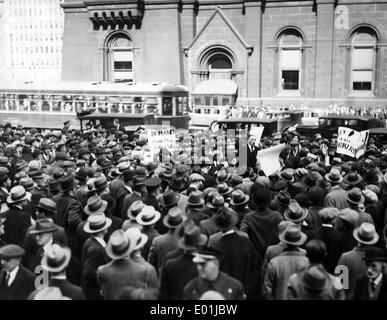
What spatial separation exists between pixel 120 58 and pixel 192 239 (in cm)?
3138

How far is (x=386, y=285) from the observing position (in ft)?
16.2

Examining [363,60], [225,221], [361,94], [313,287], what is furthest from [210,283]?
[363,60]

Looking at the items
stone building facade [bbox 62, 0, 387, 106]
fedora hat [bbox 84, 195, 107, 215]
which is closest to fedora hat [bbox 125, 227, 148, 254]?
fedora hat [bbox 84, 195, 107, 215]

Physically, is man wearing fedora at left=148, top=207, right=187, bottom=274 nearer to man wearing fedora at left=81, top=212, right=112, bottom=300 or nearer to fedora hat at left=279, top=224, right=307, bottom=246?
man wearing fedora at left=81, top=212, right=112, bottom=300

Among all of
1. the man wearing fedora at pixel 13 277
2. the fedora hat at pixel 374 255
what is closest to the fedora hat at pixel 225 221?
the fedora hat at pixel 374 255

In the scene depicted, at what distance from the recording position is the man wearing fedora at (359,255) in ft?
17.5

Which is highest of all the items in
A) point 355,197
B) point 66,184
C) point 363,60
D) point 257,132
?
point 363,60

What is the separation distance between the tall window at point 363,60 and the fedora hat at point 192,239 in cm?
2858

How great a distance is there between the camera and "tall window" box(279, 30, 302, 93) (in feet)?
104

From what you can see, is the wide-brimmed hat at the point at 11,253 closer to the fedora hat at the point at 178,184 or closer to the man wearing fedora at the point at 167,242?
the man wearing fedora at the point at 167,242

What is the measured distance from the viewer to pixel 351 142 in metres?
12.1

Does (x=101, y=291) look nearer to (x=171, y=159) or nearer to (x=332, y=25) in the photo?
(x=171, y=159)

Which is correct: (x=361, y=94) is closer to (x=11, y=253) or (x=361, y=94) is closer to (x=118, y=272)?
(x=118, y=272)

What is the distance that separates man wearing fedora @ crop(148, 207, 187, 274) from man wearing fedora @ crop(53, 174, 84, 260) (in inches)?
50.3
